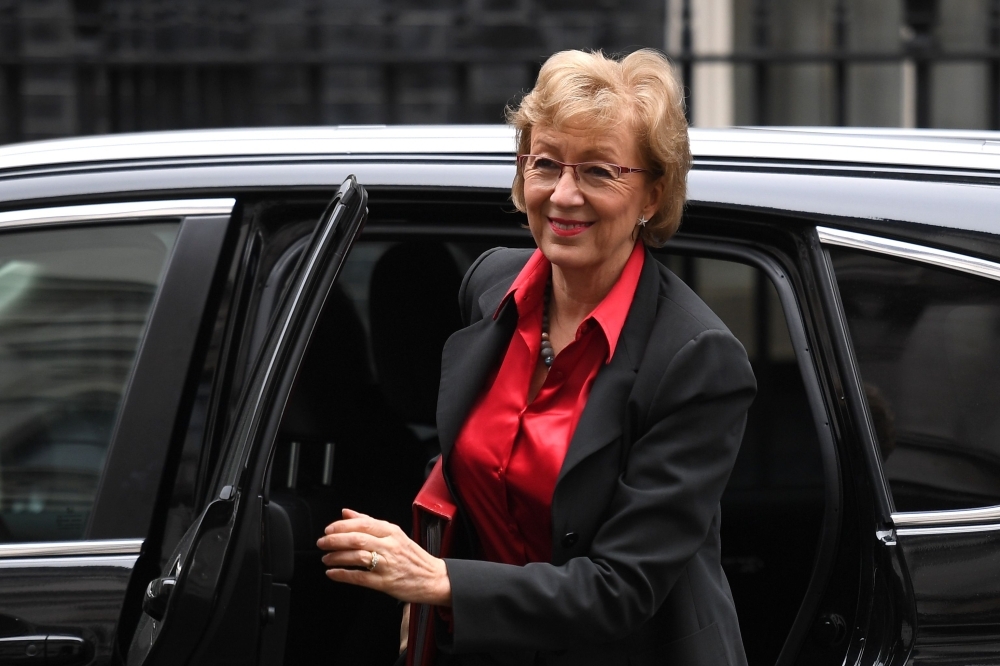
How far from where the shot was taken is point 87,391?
2.04 meters

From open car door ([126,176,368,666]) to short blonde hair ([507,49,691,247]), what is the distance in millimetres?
340

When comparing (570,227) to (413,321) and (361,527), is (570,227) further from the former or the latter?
(413,321)

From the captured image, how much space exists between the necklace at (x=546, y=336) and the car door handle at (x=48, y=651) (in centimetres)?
81

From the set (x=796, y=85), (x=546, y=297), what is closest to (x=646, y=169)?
(x=546, y=297)

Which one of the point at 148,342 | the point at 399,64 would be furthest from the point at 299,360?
the point at 399,64

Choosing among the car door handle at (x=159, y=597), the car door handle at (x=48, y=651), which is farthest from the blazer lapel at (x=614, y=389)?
the car door handle at (x=48, y=651)

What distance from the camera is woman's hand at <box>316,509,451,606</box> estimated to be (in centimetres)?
147

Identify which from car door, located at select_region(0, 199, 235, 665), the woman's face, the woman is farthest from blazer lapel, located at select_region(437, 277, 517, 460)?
car door, located at select_region(0, 199, 235, 665)

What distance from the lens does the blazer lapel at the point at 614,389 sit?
5.12 feet

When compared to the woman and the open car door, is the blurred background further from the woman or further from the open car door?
the open car door

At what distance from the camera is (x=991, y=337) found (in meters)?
1.71

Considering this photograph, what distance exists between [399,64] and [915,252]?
4.59 metres

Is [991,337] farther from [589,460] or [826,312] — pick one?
[589,460]

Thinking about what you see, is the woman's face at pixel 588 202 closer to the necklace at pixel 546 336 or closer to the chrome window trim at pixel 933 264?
the necklace at pixel 546 336
